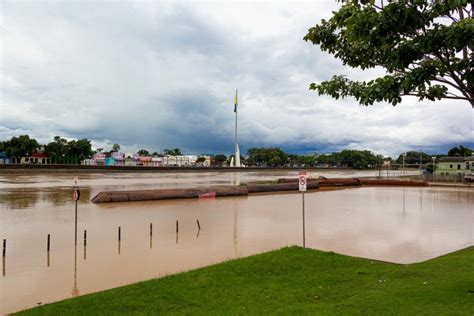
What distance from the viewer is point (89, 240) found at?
17.0 metres

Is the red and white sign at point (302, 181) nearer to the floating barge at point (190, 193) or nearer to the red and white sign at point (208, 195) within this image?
the floating barge at point (190, 193)

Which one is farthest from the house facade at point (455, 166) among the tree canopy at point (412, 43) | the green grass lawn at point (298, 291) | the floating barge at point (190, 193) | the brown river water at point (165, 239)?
the tree canopy at point (412, 43)

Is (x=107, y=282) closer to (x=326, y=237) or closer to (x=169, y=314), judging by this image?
(x=169, y=314)

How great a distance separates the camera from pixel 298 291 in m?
8.40

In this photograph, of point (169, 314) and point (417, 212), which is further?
point (417, 212)

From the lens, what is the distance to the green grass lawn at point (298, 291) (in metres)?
7.07

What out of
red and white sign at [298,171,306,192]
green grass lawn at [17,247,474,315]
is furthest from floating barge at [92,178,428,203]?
green grass lawn at [17,247,474,315]

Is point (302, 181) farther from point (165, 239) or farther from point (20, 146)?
point (20, 146)

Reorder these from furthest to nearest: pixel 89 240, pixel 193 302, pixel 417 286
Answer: pixel 89 240, pixel 417 286, pixel 193 302

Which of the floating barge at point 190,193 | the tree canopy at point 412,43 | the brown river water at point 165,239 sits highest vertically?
the tree canopy at point 412,43

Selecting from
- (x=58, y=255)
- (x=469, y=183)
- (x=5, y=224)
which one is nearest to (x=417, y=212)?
(x=58, y=255)

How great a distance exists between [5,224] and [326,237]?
1699cm

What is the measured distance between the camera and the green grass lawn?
7.07 m

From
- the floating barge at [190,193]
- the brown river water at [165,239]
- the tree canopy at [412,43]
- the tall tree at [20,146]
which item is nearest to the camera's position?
the tree canopy at [412,43]
